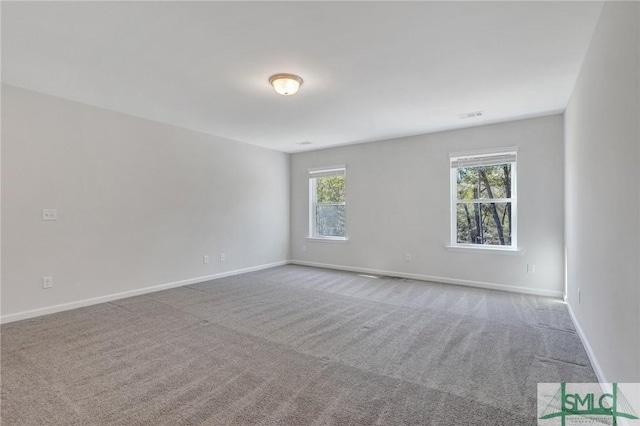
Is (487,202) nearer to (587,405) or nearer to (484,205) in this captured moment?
(484,205)

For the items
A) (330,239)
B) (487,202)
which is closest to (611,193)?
(487,202)

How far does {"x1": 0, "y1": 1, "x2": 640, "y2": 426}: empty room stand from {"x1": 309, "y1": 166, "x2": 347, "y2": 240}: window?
19cm

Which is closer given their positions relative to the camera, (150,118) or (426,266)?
(150,118)

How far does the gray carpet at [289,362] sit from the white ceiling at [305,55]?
97.9 inches

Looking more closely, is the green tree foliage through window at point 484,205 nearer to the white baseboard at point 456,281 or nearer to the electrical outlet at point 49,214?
the white baseboard at point 456,281

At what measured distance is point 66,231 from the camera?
11.7ft

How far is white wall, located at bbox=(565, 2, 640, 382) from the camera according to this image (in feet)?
4.74

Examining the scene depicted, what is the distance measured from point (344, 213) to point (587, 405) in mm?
4608

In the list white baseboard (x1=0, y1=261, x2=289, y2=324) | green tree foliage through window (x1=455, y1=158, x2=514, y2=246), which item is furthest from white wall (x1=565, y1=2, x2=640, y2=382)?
white baseboard (x1=0, y1=261, x2=289, y2=324)

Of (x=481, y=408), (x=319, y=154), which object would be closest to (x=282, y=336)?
(x=481, y=408)

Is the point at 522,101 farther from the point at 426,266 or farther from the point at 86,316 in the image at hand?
the point at 86,316

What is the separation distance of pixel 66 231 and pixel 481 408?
4433 millimetres

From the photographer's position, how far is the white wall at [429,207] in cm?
414

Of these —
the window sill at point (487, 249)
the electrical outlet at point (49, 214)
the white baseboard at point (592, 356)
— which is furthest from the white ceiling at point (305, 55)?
the white baseboard at point (592, 356)
